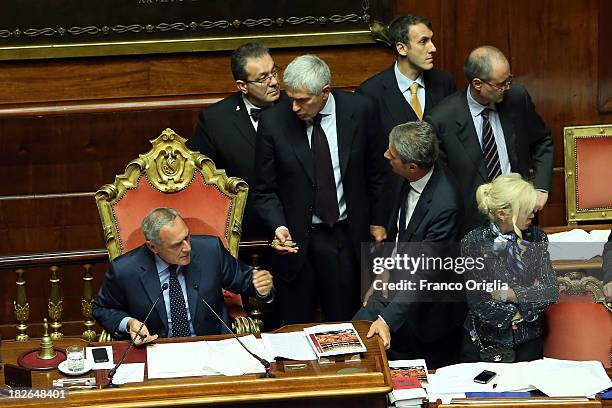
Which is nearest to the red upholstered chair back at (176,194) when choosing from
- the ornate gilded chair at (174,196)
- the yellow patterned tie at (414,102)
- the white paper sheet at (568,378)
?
the ornate gilded chair at (174,196)

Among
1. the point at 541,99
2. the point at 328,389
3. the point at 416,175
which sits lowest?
the point at 328,389

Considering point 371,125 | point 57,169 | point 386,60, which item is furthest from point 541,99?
point 57,169

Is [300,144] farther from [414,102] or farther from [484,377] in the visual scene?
[484,377]

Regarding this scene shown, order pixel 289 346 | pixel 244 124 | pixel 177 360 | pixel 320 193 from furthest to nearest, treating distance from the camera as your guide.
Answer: pixel 244 124
pixel 320 193
pixel 289 346
pixel 177 360

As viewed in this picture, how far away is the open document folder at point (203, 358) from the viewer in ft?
14.9

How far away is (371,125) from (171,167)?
0.93 metres

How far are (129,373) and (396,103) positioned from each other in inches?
Answer: 84.4

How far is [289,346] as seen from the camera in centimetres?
476

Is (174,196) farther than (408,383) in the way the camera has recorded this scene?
Yes

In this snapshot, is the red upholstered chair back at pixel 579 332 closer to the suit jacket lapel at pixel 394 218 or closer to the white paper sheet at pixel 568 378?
the white paper sheet at pixel 568 378

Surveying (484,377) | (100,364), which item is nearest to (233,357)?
(100,364)

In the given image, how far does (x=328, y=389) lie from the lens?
4391 mm

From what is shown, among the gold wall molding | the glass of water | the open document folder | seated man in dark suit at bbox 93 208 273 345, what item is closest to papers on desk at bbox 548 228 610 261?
the gold wall molding

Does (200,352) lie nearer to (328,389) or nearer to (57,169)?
(328,389)
